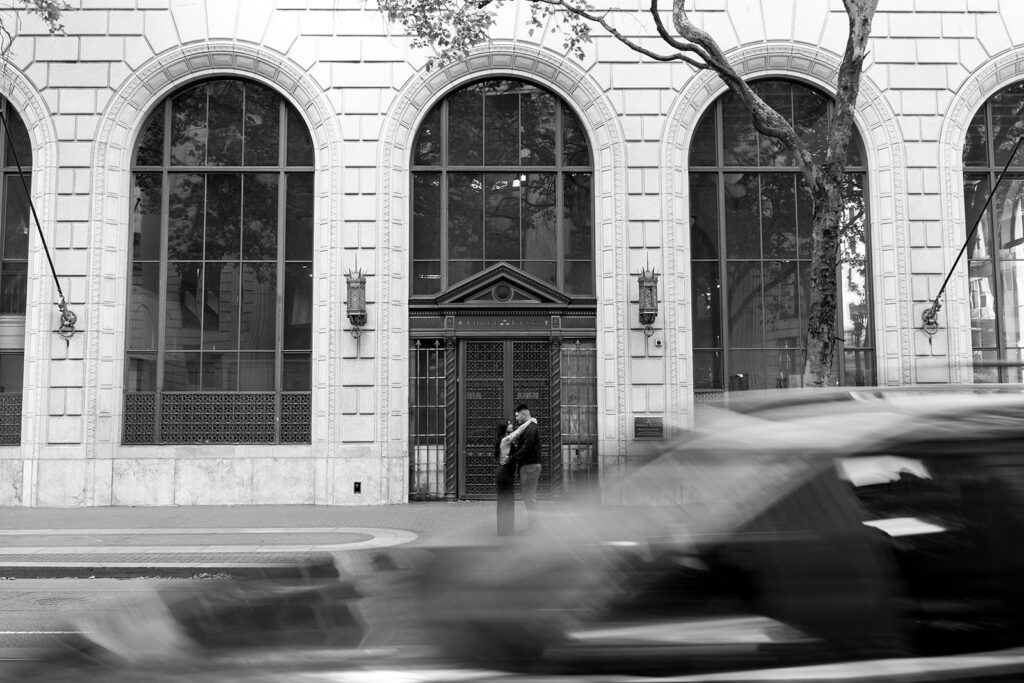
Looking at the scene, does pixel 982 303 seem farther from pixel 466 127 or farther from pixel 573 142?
pixel 466 127

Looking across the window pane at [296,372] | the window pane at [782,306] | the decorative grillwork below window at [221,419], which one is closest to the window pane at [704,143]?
the window pane at [782,306]

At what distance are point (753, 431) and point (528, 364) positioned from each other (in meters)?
12.2

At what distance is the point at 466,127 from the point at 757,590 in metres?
14.2

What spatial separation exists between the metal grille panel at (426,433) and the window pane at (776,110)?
724cm

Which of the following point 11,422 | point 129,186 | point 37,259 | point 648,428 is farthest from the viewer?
point 129,186

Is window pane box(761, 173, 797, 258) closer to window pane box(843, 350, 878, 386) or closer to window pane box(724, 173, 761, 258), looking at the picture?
window pane box(724, 173, 761, 258)

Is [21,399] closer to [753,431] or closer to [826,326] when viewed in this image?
[826,326]

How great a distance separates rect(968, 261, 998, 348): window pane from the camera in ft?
51.4

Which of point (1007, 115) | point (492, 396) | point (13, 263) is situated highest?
point (1007, 115)

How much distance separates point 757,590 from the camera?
2.57 m

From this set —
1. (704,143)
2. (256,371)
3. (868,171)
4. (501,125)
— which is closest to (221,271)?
(256,371)

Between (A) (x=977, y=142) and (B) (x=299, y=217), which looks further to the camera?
(A) (x=977, y=142)

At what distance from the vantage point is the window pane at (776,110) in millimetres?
15750

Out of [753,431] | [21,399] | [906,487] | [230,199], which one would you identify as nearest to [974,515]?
[906,487]
